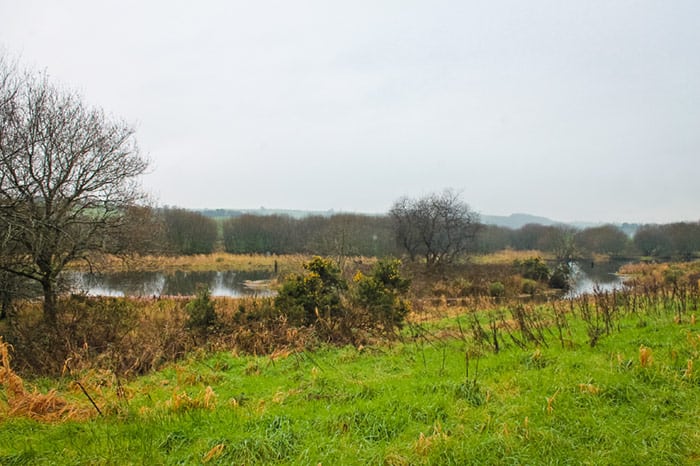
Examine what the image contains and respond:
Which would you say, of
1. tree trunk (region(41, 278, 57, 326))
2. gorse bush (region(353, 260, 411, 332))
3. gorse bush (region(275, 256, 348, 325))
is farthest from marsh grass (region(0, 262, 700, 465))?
tree trunk (region(41, 278, 57, 326))

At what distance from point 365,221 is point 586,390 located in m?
40.3

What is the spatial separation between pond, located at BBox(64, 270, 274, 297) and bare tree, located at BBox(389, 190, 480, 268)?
11.4m

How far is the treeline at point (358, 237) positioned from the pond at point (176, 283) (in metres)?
3.85

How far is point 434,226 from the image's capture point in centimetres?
2909

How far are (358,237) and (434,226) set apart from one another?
35.2 feet

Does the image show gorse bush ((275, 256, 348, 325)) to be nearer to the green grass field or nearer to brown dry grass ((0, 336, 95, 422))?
the green grass field

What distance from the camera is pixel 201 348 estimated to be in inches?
320

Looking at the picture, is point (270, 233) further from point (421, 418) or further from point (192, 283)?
point (421, 418)

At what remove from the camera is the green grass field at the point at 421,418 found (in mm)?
3285

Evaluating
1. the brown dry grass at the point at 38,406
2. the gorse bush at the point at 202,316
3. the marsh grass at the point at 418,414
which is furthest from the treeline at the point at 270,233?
the brown dry grass at the point at 38,406

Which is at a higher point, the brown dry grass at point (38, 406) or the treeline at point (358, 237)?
the treeline at point (358, 237)

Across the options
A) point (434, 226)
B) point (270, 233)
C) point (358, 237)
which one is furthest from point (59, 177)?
point (270, 233)

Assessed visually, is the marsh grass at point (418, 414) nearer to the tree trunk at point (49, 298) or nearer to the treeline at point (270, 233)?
the tree trunk at point (49, 298)

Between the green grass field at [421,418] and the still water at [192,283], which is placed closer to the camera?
the green grass field at [421,418]
